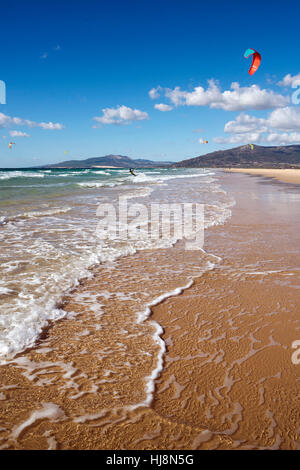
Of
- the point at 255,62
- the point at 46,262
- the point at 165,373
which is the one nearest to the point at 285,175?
Answer: the point at 255,62

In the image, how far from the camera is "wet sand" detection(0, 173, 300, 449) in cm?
218

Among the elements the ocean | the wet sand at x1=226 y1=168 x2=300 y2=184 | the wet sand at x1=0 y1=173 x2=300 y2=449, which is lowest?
the wet sand at x1=0 y1=173 x2=300 y2=449

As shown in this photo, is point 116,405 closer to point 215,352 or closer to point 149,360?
point 149,360

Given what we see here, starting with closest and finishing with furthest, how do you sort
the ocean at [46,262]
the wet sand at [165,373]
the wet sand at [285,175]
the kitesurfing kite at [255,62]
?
the wet sand at [165,373] < the ocean at [46,262] < the kitesurfing kite at [255,62] < the wet sand at [285,175]

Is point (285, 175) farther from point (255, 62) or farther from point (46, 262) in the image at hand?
point (46, 262)

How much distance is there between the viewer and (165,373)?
2.82 meters

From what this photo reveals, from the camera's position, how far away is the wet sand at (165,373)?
2.18m

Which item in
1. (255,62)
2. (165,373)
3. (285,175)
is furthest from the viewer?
(285,175)

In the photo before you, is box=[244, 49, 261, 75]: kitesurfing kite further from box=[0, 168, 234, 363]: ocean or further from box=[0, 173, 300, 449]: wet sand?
box=[0, 173, 300, 449]: wet sand

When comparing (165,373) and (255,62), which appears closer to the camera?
(165,373)

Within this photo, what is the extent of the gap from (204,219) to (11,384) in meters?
8.83

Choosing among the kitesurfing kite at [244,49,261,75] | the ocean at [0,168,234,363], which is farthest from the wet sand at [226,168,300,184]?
the ocean at [0,168,234,363]

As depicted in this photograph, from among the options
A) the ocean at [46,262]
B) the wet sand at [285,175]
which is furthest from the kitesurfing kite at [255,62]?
the wet sand at [285,175]

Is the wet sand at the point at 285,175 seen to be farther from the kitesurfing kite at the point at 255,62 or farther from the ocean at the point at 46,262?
the ocean at the point at 46,262
